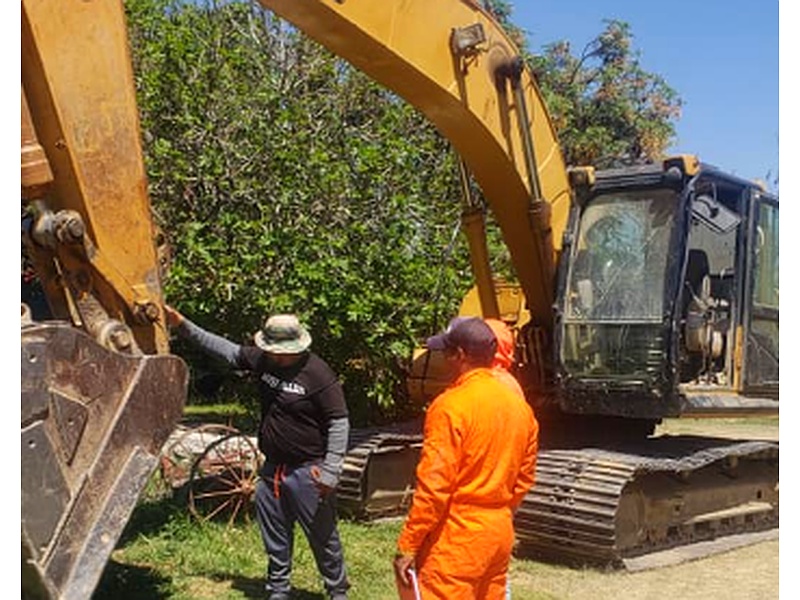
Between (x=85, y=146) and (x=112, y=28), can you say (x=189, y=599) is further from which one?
(x=112, y=28)

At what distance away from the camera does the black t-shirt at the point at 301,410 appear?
5684 millimetres

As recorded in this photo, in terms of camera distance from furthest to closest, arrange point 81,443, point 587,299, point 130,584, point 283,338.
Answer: point 587,299, point 130,584, point 283,338, point 81,443

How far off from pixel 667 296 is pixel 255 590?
11.0 ft

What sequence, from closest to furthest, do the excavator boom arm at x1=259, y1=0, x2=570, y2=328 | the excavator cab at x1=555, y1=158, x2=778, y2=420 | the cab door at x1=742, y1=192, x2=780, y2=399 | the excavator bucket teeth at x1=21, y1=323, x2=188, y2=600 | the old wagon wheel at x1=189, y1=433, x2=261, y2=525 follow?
the excavator bucket teeth at x1=21, y1=323, x2=188, y2=600 < the excavator boom arm at x1=259, y1=0, x2=570, y2=328 < the old wagon wheel at x1=189, y1=433, x2=261, y2=525 < the excavator cab at x1=555, y1=158, x2=778, y2=420 < the cab door at x1=742, y1=192, x2=780, y2=399

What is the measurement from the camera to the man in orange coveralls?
13.4 ft

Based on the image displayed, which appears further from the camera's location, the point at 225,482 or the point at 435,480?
the point at 225,482

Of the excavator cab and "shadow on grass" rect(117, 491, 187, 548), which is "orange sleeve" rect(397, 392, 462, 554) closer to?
"shadow on grass" rect(117, 491, 187, 548)

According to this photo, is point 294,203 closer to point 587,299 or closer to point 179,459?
point 179,459

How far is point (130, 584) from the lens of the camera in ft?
19.2

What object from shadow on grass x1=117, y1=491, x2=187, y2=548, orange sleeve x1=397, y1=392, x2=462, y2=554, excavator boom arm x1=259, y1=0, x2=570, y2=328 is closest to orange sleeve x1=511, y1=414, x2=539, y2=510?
orange sleeve x1=397, y1=392, x2=462, y2=554

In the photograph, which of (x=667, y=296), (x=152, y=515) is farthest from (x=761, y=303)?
(x=152, y=515)

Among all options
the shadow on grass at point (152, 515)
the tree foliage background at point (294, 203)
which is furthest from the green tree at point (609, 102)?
the shadow on grass at point (152, 515)

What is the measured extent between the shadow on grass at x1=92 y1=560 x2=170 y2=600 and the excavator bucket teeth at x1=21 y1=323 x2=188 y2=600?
1.71 m

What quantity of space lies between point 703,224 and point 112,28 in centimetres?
448
